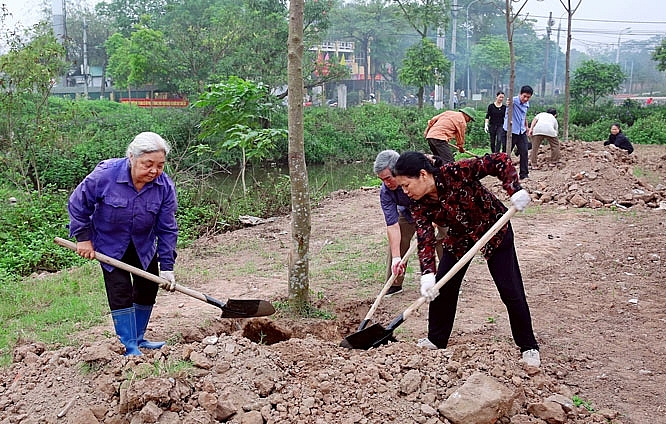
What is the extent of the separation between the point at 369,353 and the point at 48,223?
670cm

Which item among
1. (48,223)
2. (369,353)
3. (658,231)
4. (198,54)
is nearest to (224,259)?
(48,223)

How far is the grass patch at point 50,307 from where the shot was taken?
4.63 meters

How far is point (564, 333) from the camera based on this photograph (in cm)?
449

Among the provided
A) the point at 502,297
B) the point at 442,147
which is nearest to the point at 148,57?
the point at 442,147

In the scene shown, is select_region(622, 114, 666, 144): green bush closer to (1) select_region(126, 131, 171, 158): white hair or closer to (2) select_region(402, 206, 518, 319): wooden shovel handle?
(2) select_region(402, 206, 518, 319): wooden shovel handle

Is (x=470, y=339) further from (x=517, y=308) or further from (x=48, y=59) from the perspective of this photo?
(x=48, y=59)

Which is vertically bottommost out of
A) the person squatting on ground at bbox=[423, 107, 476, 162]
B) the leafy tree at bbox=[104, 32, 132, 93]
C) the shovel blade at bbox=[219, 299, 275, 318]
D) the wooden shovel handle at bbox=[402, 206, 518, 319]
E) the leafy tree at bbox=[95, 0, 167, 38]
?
the shovel blade at bbox=[219, 299, 275, 318]

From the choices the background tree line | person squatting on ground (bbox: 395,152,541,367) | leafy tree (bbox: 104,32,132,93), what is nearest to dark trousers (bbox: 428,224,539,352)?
person squatting on ground (bbox: 395,152,541,367)

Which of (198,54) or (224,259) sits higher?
(198,54)

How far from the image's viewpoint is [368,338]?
13.8ft

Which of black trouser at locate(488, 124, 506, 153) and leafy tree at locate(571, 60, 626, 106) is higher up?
leafy tree at locate(571, 60, 626, 106)

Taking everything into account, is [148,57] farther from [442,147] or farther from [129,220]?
[129,220]

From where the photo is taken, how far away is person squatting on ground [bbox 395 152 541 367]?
3520 millimetres

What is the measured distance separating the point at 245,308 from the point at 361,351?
101cm
